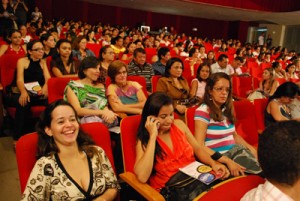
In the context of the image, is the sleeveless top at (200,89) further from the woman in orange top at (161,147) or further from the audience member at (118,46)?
the audience member at (118,46)

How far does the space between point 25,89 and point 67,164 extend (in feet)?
5.59

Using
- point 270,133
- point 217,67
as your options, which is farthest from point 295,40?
point 270,133

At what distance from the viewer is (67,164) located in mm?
1426

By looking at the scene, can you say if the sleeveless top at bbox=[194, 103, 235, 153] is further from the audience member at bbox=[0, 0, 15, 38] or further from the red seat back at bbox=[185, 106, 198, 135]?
the audience member at bbox=[0, 0, 15, 38]

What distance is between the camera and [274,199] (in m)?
0.90

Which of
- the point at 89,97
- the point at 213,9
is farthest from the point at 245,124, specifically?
the point at 213,9

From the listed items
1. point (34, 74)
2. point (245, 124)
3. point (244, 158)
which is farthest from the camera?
point (34, 74)

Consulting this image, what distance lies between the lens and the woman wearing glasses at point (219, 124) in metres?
1.99

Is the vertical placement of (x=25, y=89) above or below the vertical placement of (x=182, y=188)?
above

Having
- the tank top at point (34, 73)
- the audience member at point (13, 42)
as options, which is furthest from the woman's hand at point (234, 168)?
the audience member at point (13, 42)

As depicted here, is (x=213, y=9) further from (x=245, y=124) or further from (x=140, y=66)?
(x=245, y=124)

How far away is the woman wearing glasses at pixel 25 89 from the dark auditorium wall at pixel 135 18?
499 inches

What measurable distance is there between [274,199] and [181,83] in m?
2.54

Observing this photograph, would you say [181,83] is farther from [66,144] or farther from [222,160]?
[66,144]
